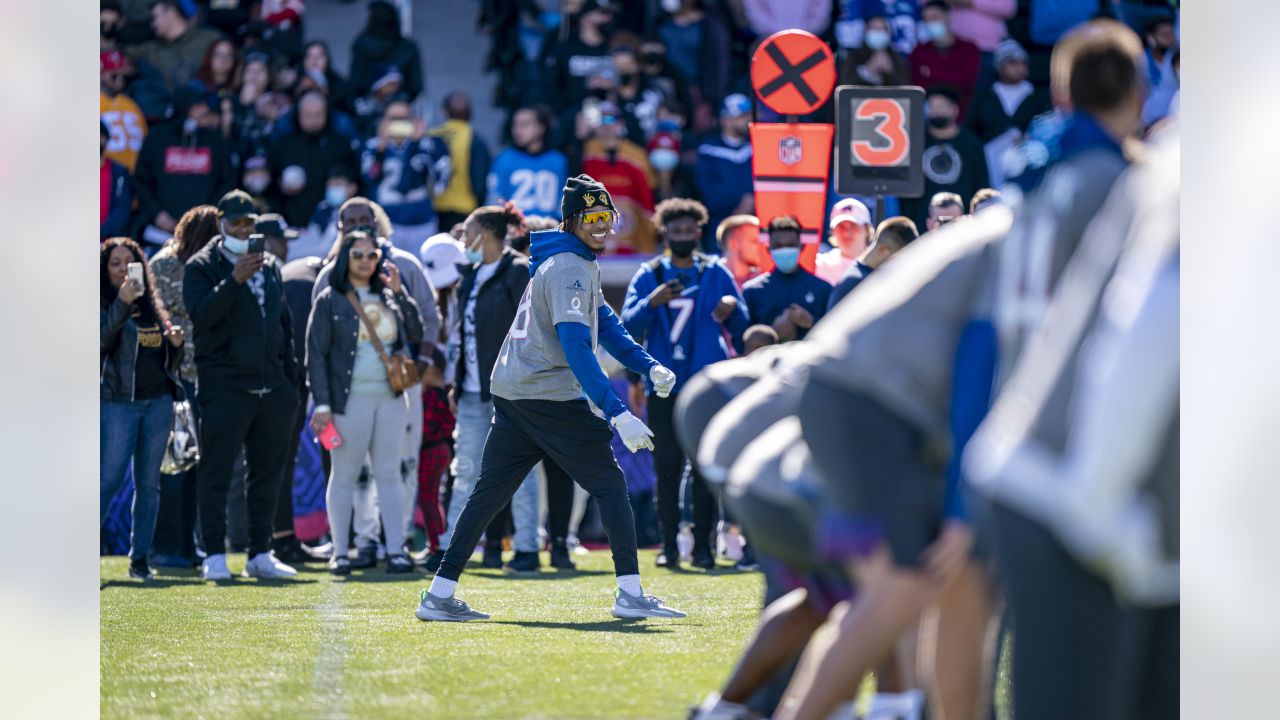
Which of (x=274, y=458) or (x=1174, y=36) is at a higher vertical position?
(x=1174, y=36)

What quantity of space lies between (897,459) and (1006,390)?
0.26m

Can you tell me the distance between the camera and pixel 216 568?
29.2 ft

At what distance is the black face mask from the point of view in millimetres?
9828

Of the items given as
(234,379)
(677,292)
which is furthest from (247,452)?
(677,292)

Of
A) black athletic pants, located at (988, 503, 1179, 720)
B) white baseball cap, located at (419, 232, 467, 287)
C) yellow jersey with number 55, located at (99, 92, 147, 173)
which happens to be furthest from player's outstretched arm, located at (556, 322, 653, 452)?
yellow jersey with number 55, located at (99, 92, 147, 173)

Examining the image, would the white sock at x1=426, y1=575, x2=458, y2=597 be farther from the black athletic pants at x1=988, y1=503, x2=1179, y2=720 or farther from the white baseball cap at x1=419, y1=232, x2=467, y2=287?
the black athletic pants at x1=988, y1=503, x2=1179, y2=720

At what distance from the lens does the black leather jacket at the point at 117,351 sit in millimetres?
8820

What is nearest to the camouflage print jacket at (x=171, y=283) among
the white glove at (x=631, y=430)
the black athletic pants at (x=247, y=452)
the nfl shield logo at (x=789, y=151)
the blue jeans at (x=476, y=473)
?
the black athletic pants at (x=247, y=452)

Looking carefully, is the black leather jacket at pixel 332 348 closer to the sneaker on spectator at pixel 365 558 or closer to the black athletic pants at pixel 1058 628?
the sneaker on spectator at pixel 365 558

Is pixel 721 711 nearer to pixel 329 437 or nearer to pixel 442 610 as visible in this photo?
pixel 442 610

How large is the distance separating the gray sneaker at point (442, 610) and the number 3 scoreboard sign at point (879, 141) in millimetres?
3054
